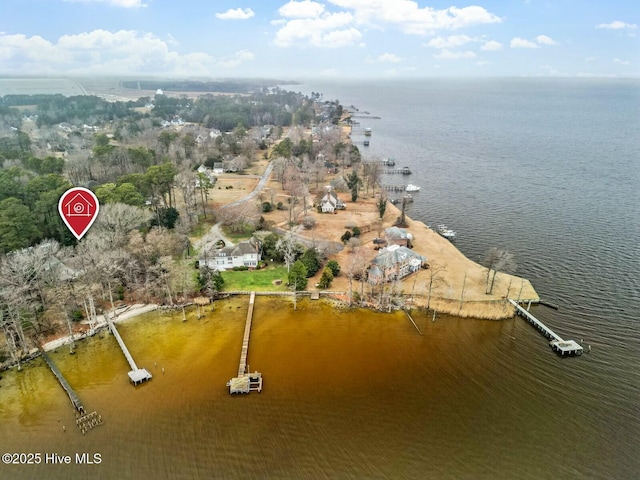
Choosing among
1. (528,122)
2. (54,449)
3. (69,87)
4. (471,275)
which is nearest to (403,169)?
(471,275)

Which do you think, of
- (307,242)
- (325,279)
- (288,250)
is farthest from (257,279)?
(307,242)

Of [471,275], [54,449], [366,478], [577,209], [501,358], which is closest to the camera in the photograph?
[366,478]

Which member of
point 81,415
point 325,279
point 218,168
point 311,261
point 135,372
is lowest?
point 81,415

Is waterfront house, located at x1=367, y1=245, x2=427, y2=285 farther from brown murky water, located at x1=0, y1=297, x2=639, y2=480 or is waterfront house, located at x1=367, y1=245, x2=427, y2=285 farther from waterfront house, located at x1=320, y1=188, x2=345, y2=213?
waterfront house, located at x1=320, y1=188, x2=345, y2=213

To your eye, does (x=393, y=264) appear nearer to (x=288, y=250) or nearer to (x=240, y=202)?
(x=288, y=250)

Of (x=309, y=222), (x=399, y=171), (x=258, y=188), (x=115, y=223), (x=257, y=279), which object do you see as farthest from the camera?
(x=399, y=171)

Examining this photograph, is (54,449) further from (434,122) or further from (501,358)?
(434,122)

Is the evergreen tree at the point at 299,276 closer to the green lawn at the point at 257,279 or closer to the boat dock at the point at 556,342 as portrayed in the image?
the green lawn at the point at 257,279
